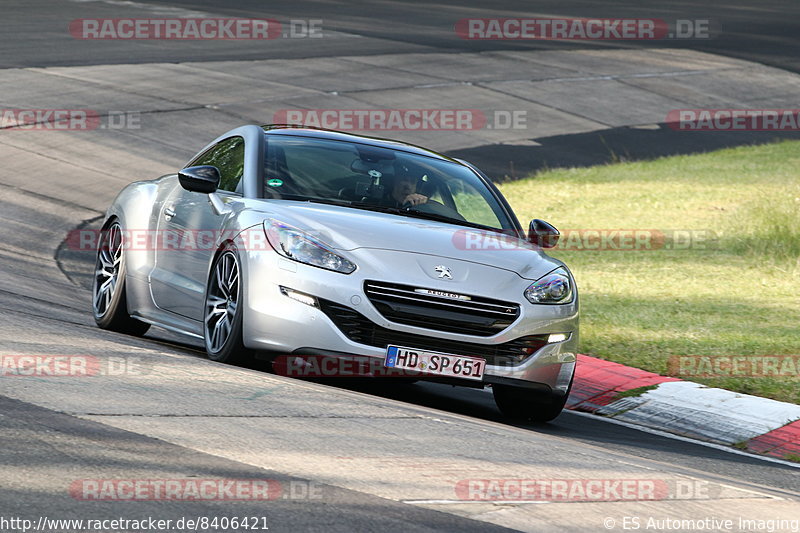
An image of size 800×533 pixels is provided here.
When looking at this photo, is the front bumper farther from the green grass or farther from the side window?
the green grass

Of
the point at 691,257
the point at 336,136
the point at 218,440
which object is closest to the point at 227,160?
the point at 336,136

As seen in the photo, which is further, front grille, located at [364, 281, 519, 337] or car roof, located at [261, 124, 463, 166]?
car roof, located at [261, 124, 463, 166]

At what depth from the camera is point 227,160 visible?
9398 millimetres

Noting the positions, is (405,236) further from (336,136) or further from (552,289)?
(336,136)

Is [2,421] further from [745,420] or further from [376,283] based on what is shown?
[745,420]

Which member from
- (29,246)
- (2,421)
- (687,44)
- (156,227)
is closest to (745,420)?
(156,227)

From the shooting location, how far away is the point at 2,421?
19.5 feet

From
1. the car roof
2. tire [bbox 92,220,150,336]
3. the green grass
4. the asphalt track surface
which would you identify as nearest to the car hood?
the asphalt track surface

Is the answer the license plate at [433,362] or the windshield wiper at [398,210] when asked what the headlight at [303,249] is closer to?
the license plate at [433,362]

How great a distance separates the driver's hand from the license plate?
1499 millimetres

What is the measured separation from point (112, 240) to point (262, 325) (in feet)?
8.86

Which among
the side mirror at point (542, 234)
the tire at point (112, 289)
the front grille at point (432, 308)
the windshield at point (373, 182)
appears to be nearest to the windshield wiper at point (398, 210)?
the windshield at point (373, 182)

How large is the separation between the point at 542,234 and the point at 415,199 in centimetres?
96

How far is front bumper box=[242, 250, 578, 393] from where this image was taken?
25.1 feet
